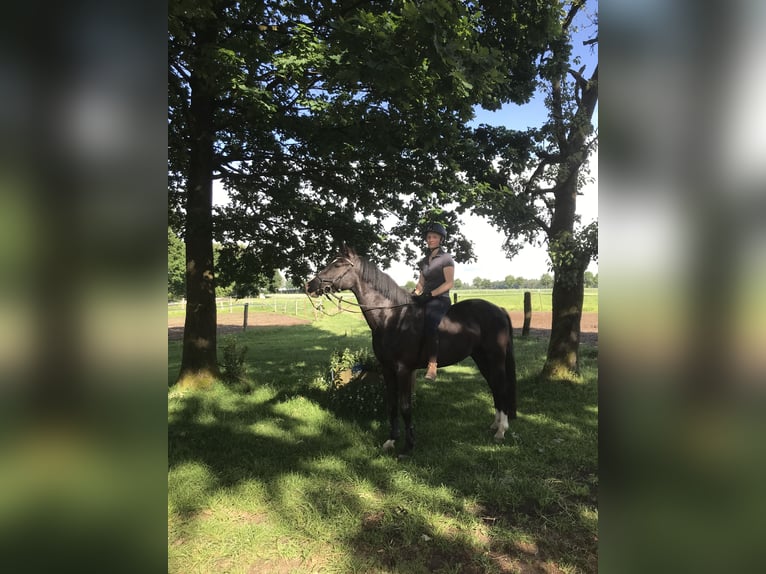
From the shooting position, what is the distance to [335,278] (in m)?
5.07

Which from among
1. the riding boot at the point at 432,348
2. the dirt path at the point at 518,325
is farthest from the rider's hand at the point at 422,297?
the dirt path at the point at 518,325

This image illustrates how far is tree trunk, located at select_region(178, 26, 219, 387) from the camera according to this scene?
769 centimetres

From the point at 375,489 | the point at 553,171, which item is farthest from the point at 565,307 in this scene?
the point at 375,489

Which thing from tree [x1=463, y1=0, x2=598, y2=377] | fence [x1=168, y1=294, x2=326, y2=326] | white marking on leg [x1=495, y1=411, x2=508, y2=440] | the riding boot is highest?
tree [x1=463, y1=0, x2=598, y2=377]

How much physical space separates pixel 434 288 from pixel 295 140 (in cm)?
455

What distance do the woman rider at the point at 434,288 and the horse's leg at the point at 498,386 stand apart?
97 cm

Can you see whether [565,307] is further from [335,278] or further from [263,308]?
[263,308]

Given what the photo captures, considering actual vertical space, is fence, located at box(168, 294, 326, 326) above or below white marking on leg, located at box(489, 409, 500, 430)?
below

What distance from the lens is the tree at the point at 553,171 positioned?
7.46 m

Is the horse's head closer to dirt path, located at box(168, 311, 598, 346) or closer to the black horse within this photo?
the black horse

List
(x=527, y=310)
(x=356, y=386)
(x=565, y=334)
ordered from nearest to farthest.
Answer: (x=356, y=386)
(x=565, y=334)
(x=527, y=310)

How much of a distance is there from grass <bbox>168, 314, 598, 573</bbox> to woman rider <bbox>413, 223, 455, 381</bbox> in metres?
1.23

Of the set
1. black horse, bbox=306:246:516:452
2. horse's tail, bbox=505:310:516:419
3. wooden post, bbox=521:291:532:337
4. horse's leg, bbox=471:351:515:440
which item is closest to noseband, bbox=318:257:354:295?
black horse, bbox=306:246:516:452
